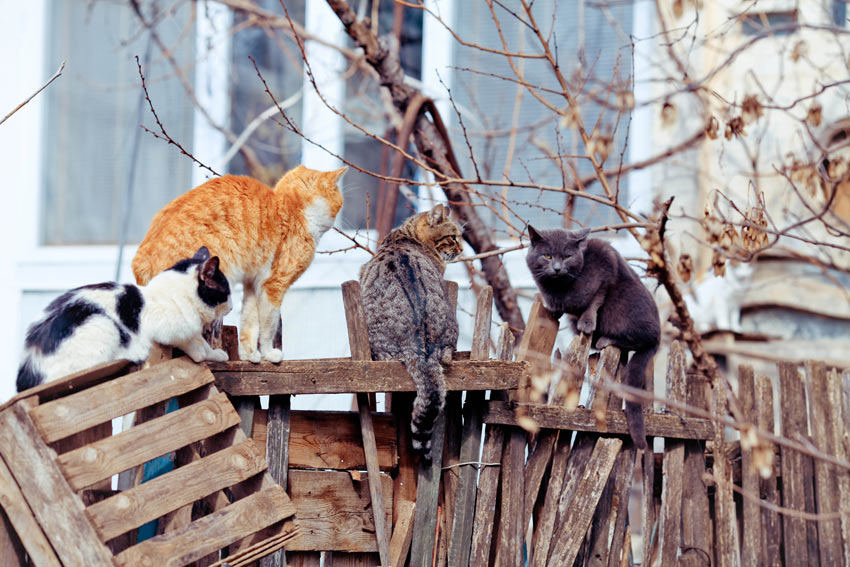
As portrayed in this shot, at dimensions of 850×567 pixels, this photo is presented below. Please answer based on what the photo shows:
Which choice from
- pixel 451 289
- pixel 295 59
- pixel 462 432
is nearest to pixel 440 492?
pixel 462 432

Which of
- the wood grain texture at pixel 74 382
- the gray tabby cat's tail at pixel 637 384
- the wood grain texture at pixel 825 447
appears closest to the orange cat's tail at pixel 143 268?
the wood grain texture at pixel 74 382

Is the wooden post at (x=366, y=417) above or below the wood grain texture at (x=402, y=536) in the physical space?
above

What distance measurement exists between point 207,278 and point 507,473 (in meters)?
1.33

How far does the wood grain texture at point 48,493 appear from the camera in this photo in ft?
7.62

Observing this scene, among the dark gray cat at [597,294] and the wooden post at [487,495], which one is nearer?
the wooden post at [487,495]

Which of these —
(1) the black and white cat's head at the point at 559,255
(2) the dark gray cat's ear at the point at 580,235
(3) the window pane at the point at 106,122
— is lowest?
(1) the black and white cat's head at the point at 559,255

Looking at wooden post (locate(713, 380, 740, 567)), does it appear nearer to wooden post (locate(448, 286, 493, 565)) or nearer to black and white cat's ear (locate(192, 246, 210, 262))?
wooden post (locate(448, 286, 493, 565))

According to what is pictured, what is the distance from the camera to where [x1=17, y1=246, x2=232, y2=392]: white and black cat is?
2.60 m

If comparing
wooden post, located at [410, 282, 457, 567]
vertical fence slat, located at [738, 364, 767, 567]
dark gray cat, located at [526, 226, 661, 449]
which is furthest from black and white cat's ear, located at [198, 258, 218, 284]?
vertical fence slat, located at [738, 364, 767, 567]

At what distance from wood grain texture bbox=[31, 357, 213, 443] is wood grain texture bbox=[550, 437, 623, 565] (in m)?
1.45

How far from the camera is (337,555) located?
2.97 metres

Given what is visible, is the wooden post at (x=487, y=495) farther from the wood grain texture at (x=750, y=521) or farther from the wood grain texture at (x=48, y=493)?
the wood grain texture at (x=48, y=493)

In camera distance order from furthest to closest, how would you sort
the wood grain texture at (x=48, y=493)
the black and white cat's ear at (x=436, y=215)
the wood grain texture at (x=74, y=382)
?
the black and white cat's ear at (x=436, y=215) → the wood grain texture at (x=74, y=382) → the wood grain texture at (x=48, y=493)

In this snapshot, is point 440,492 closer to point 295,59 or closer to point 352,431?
point 352,431
